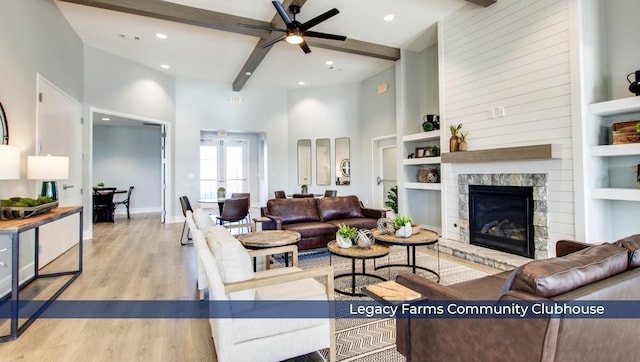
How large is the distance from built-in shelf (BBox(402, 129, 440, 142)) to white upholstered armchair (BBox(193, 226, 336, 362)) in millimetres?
4048

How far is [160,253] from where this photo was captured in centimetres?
477

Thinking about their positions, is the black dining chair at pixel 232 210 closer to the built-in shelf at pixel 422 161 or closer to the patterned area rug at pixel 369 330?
the patterned area rug at pixel 369 330

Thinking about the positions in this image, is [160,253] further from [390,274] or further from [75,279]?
[390,274]

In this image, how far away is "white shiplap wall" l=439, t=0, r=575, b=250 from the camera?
11.5 ft

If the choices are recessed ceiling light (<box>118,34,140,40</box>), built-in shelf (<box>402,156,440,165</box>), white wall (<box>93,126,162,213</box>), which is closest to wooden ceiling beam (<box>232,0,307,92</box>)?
recessed ceiling light (<box>118,34,140,40</box>)

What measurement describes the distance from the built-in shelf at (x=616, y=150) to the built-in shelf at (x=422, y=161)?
2.19m

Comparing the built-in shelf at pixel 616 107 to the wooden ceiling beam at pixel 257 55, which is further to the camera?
the wooden ceiling beam at pixel 257 55

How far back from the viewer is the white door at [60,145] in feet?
13.2

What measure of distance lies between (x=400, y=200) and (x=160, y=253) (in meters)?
4.32

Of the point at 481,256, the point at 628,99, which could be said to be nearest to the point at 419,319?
the point at 481,256

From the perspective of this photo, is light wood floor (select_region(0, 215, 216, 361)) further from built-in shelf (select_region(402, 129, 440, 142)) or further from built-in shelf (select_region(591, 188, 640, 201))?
built-in shelf (select_region(402, 129, 440, 142))

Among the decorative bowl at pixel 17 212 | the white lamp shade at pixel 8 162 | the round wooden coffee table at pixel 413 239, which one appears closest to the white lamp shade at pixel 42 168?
the decorative bowl at pixel 17 212

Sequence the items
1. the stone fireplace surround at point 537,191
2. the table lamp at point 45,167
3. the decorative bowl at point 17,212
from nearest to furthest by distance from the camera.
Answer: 1. the decorative bowl at point 17,212
2. the table lamp at point 45,167
3. the stone fireplace surround at point 537,191

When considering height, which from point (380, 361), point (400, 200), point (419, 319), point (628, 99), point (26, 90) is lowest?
point (380, 361)
